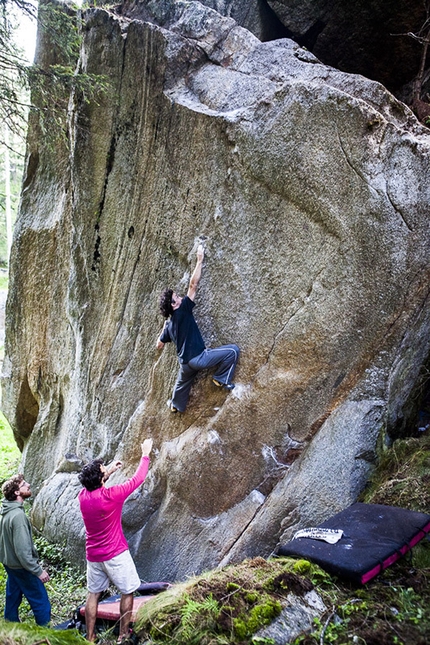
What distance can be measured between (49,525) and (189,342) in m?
5.40

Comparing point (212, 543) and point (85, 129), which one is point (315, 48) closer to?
point (85, 129)

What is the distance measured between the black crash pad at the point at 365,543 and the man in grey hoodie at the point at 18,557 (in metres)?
3.49

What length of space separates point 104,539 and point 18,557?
1.47 metres

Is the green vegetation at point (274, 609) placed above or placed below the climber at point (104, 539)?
above

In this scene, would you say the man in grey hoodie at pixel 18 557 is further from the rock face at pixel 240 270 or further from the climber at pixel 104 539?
the rock face at pixel 240 270

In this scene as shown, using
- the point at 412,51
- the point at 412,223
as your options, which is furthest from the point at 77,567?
the point at 412,51

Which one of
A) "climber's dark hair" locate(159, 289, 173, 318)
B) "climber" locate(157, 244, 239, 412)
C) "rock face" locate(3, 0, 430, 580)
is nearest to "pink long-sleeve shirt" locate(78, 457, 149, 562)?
"rock face" locate(3, 0, 430, 580)

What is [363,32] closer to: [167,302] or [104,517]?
[167,302]

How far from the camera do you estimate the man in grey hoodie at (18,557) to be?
5.95 metres

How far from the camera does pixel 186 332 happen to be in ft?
22.6

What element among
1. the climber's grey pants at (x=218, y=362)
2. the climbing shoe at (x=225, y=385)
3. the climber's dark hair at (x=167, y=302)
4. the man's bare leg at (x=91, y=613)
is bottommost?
the man's bare leg at (x=91, y=613)

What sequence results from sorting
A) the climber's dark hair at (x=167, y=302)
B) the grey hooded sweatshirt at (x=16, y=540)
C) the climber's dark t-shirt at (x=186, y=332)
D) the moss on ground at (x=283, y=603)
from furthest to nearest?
1. the climber's dark t-shirt at (x=186, y=332)
2. the climber's dark hair at (x=167, y=302)
3. the grey hooded sweatshirt at (x=16, y=540)
4. the moss on ground at (x=283, y=603)

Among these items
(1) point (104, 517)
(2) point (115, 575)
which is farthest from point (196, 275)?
(2) point (115, 575)

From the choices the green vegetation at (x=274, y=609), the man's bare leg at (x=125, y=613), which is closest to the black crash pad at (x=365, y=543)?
the green vegetation at (x=274, y=609)
